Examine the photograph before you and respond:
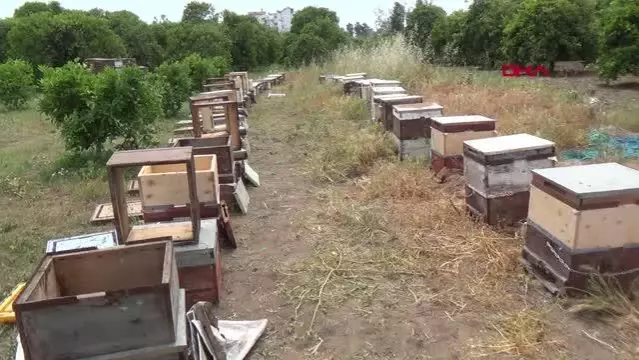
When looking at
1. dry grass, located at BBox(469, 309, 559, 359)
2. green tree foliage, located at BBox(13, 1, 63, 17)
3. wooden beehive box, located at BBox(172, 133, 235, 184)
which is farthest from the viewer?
green tree foliage, located at BBox(13, 1, 63, 17)

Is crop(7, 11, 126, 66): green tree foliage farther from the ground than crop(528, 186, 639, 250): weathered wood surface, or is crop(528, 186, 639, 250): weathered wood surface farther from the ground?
crop(7, 11, 126, 66): green tree foliage

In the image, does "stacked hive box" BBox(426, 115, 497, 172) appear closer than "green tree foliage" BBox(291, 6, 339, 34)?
Yes

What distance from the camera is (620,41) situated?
13.8m

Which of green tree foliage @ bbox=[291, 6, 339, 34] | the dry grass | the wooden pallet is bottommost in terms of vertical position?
the dry grass

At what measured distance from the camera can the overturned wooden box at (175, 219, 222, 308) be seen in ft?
12.6

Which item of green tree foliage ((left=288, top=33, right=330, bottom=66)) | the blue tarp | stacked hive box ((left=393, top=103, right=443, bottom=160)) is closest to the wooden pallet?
stacked hive box ((left=393, top=103, right=443, bottom=160))

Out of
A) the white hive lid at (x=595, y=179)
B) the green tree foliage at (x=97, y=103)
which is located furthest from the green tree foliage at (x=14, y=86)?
the white hive lid at (x=595, y=179)

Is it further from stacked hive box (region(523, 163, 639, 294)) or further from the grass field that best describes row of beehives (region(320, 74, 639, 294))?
the grass field

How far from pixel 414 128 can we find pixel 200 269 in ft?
13.6

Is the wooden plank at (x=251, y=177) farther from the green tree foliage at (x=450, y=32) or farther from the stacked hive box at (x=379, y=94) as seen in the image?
the green tree foliage at (x=450, y=32)

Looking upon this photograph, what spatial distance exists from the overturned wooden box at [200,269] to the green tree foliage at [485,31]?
22.3 metres

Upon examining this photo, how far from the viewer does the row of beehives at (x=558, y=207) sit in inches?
136

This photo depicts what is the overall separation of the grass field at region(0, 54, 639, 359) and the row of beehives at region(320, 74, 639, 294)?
0.18 metres

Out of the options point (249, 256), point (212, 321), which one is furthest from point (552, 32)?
point (212, 321)
